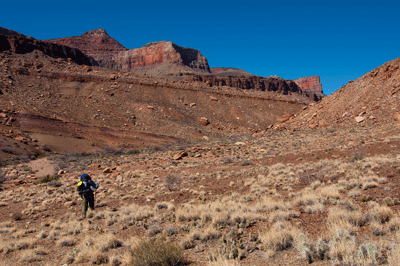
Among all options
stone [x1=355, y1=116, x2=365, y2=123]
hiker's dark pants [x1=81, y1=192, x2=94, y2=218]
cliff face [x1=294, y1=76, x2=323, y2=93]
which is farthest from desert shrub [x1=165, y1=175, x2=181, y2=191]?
cliff face [x1=294, y1=76, x2=323, y2=93]

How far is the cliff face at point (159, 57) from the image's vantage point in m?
134

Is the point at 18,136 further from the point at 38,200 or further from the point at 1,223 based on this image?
the point at 1,223

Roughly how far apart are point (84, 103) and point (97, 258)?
44560mm

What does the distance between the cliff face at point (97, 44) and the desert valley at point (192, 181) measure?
109184 mm

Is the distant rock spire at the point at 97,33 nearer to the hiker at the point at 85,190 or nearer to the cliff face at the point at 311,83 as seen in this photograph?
the cliff face at the point at 311,83

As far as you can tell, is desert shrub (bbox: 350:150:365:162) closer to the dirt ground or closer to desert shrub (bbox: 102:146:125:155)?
the dirt ground

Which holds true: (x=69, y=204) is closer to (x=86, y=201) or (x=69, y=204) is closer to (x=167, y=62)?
(x=86, y=201)

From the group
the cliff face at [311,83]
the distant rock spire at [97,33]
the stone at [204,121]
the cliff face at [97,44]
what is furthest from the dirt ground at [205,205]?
the distant rock spire at [97,33]

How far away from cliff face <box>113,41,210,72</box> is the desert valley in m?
87.9

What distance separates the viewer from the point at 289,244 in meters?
4.84

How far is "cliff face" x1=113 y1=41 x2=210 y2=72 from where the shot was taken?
439 feet

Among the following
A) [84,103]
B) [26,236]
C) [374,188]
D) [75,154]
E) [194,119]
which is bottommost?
[26,236]

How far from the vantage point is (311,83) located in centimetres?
17125

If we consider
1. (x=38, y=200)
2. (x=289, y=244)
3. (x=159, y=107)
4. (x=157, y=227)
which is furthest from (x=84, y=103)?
(x=289, y=244)
